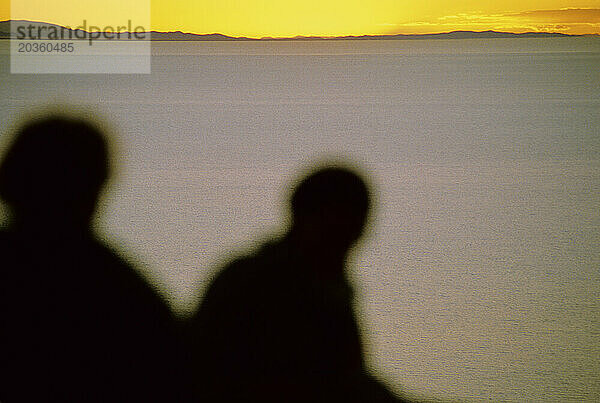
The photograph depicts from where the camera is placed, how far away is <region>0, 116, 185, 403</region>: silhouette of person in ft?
7.20

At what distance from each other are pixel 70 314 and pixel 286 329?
98 cm

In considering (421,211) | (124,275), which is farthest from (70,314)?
(421,211)

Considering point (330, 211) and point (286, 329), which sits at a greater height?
point (330, 211)

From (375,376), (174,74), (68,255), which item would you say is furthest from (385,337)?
(174,74)

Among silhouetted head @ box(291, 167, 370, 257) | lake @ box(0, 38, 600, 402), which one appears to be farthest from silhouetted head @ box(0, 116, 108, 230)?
silhouetted head @ box(291, 167, 370, 257)

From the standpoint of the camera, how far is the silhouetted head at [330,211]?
3.23m

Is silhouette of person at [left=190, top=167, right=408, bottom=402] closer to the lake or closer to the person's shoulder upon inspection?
the lake

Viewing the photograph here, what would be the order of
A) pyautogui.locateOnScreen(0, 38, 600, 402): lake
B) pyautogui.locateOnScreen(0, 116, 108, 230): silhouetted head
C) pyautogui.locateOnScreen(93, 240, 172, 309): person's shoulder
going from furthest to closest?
pyautogui.locateOnScreen(0, 116, 108, 230): silhouetted head, pyautogui.locateOnScreen(93, 240, 172, 309): person's shoulder, pyautogui.locateOnScreen(0, 38, 600, 402): lake

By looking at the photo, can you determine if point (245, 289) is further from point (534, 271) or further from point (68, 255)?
point (534, 271)

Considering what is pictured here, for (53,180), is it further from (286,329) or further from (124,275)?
(286,329)

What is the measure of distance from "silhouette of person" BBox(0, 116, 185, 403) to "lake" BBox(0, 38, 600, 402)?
201mm

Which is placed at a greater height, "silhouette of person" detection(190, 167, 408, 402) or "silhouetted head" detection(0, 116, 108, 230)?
"silhouetted head" detection(0, 116, 108, 230)

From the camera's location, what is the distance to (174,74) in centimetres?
1479

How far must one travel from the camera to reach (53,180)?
12.1 feet
